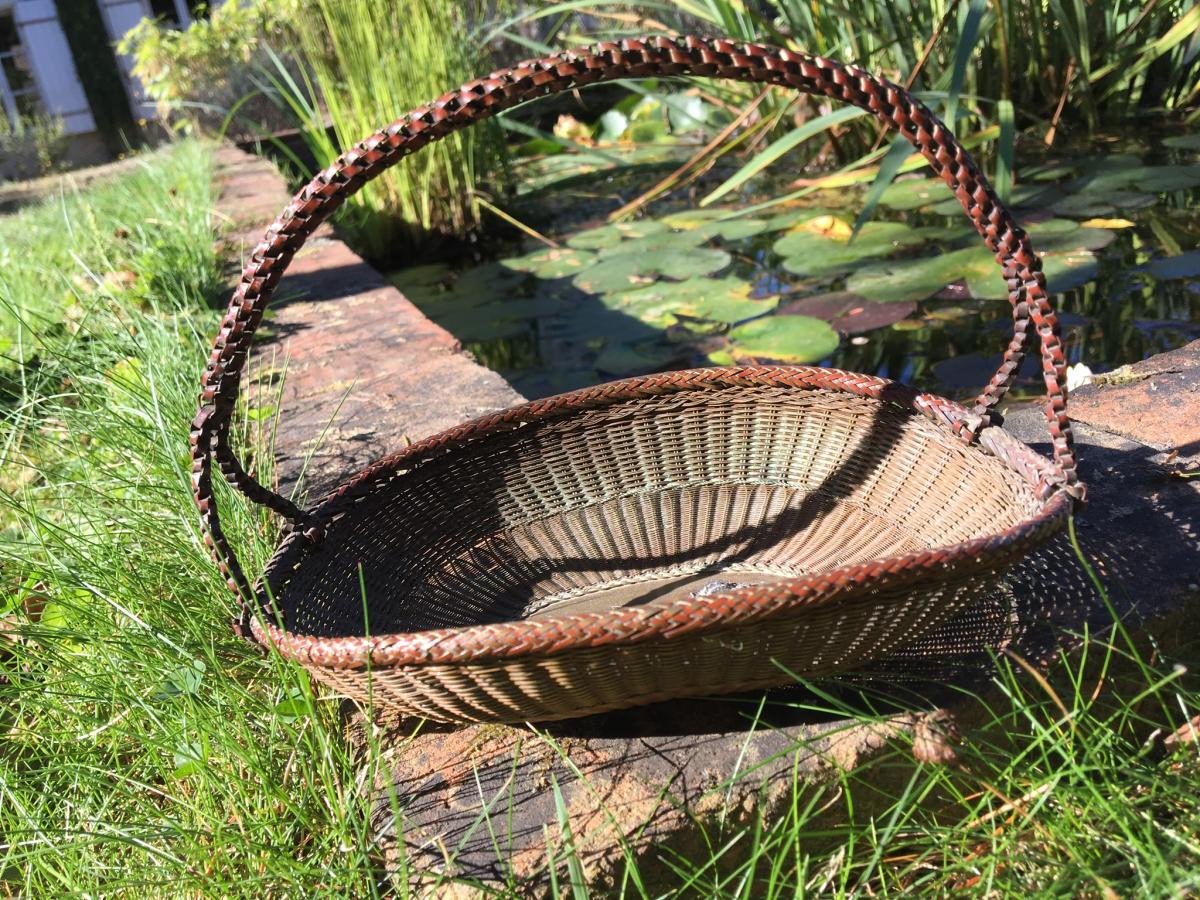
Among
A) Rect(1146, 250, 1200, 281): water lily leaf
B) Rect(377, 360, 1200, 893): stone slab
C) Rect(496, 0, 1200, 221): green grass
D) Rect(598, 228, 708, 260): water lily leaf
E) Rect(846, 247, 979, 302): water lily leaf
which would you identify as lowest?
Rect(1146, 250, 1200, 281): water lily leaf

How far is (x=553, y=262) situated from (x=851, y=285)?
106 centimetres

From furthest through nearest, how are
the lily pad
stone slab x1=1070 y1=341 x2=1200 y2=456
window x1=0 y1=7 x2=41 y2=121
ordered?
window x1=0 y1=7 x2=41 y2=121 < the lily pad < stone slab x1=1070 y1=341 x2=1200 y2=456

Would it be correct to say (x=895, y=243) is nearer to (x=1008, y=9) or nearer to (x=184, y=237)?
(x=1008, y=9)

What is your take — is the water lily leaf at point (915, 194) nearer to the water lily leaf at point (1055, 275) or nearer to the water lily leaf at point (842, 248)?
the water lily leaf at point (842, 248)

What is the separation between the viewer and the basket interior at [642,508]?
121cm

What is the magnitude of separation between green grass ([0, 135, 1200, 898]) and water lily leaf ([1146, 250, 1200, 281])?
1.39m

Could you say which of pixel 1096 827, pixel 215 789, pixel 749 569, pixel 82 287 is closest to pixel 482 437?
pixel 749 569

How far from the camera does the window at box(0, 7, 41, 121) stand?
945 cm

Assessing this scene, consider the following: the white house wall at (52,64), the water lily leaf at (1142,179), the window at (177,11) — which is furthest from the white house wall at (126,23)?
the water lily leaf at (1142,179)

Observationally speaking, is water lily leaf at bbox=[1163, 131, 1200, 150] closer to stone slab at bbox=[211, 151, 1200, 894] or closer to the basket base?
stone slab at bbox=[211, 151, 1200, 894]

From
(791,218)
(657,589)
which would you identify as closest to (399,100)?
(791,218)

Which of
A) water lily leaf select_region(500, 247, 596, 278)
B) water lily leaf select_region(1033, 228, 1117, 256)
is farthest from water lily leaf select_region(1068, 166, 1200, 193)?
water lily leaf select_region(500, 247, 596, 278)

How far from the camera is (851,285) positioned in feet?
7.82

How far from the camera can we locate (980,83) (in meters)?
3.08
